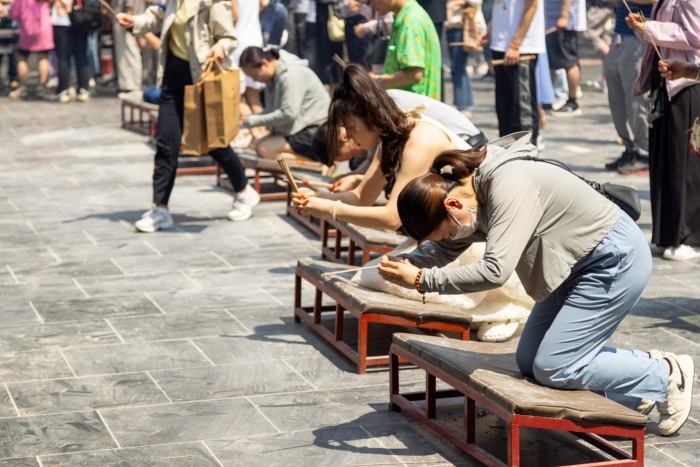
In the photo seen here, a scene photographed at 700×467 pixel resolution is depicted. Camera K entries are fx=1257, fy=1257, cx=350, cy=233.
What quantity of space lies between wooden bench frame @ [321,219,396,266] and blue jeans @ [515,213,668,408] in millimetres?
1958

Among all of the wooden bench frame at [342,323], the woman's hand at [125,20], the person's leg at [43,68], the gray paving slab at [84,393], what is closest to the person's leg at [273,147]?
the woman's hand at [125,20]

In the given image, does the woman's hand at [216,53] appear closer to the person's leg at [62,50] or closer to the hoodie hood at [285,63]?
the hoodie hood at [285,63]

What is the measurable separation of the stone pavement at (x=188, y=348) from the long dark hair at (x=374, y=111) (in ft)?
3.08

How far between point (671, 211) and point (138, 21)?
3543 mm

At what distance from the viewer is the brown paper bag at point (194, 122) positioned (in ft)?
25.7

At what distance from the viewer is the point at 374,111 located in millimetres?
5309

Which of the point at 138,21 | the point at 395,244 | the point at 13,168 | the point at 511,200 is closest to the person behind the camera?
the point at 511,200

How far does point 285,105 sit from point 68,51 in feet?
23.1

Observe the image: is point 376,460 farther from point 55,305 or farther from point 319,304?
point 55,305

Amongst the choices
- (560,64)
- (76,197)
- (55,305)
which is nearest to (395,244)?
(55,305)

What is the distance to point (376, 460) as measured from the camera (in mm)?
4258

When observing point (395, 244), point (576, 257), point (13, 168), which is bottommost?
point (13, 168)

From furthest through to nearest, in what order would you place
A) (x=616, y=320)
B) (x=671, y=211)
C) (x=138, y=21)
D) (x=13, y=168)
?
(x=13, y=168) → (x=138, y=21) → (x=671, y=211) → (x=616, y=320)

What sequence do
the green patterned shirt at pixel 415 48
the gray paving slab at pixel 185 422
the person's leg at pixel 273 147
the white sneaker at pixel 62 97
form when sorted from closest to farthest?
the gray paving slab at pixel 185 422
the green patterned shirt at pixel 415 48
the person's leg at pixel 273 147
the white sneaker at pixel 62 97
